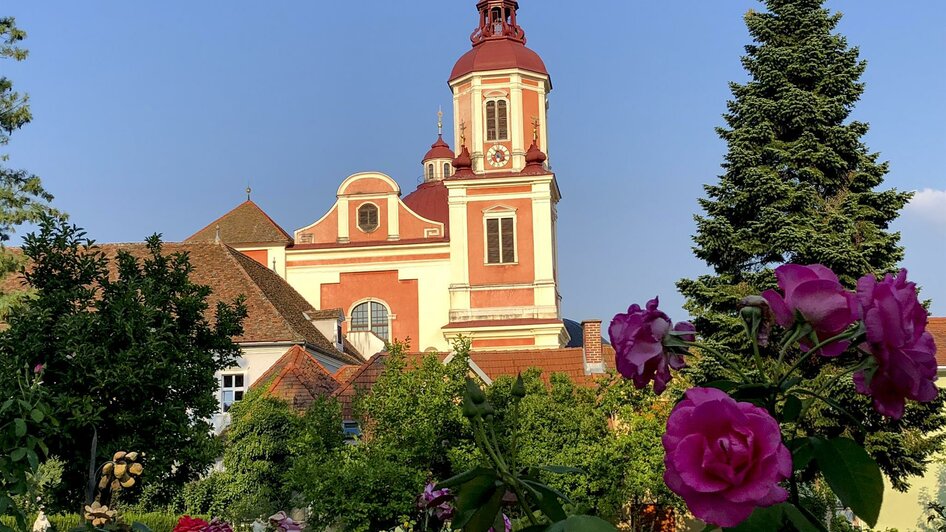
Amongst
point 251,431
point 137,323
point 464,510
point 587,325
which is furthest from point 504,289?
point 464,510

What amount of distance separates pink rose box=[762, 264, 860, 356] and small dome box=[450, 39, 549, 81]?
50.3 m

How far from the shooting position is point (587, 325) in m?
32.9

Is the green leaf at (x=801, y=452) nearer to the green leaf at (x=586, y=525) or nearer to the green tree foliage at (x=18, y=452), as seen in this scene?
the green leaf at (x=586, y=525)

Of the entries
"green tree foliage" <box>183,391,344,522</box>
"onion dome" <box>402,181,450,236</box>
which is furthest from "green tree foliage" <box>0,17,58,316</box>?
"onion dome" <box>402,181,450,236</box>

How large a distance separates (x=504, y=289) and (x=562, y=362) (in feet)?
53.4

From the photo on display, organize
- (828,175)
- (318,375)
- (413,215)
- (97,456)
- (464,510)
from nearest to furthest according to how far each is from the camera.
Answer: (464,510)
(97,456)
(828,175)
(318,375)
(413,215)

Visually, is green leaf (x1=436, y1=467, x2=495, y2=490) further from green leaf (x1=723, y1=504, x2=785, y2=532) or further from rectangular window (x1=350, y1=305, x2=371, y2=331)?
rectangular window (x1=350, y1=305, x2=371, y2=331)

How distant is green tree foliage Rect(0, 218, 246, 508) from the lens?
15727 mm

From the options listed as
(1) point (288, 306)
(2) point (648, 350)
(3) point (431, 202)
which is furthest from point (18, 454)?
(3) point (431, 202)

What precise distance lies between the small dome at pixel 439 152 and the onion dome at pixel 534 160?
23.7 m

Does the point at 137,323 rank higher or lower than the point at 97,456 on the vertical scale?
higher

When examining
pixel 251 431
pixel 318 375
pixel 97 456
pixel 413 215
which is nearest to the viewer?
pixel 97 456

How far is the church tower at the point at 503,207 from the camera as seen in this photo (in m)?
48.7

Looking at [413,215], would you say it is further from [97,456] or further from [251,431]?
[97,456]
